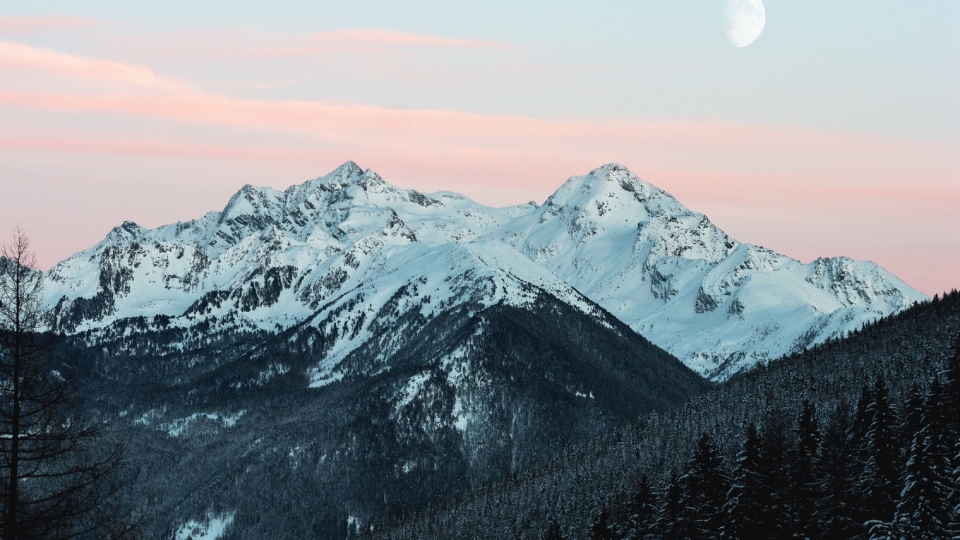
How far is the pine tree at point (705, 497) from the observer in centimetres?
9744

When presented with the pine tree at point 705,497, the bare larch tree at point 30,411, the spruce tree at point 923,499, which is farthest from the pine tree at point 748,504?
the bare larch tree at point 30,411

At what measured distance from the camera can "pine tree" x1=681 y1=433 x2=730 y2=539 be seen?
320ft

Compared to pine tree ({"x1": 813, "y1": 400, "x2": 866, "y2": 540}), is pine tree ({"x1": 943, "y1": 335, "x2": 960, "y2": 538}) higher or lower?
higher

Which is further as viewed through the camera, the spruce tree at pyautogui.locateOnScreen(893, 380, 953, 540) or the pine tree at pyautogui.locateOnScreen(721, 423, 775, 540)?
the pine tree at pyautogui.locateOnScreen(721, 423, 775, 540)

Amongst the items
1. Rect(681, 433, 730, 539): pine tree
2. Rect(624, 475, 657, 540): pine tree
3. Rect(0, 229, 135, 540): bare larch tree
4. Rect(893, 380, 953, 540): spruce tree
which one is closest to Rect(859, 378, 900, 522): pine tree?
Rect(893, 380, 953, 540): spruce tree

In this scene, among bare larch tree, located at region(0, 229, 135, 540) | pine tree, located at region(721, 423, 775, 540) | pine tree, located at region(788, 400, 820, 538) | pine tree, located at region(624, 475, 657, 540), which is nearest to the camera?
bare larch tree, located at region(0, 229, 135, 540)

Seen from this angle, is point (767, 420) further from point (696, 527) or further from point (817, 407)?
point (696, 527)

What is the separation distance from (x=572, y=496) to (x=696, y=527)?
94959mm

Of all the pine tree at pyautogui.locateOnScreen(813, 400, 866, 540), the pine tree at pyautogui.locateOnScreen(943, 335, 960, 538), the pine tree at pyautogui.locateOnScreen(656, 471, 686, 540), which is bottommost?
the pine tree at pyautogui.locateOnScreen(656, 471, 686, 540)

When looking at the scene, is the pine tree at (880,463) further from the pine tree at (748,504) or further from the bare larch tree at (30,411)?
the bare larch tree at (30,411)

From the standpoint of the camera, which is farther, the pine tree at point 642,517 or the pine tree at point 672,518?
the pine tree at point 642,517

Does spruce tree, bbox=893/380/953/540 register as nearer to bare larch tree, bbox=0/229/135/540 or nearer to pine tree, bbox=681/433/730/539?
pine tree, bbox=681/433/730/539

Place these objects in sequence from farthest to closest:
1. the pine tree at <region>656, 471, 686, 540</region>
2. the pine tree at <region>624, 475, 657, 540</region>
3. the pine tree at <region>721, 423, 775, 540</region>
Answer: the pine tree at <region>624, 475, 657, 540</region>
the pine tree at <region>656, 471, 686, 540</region>
the pine tree at <region>721, 423, 775, 540</region>

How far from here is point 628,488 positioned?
179 metres
